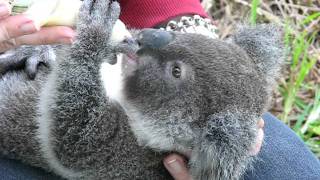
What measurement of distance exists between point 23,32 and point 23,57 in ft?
1.84

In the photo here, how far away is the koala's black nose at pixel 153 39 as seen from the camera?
182 cm

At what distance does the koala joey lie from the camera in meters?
1.83

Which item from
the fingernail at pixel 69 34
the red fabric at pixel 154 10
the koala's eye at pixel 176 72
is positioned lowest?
the red fabric at pixel 154 10

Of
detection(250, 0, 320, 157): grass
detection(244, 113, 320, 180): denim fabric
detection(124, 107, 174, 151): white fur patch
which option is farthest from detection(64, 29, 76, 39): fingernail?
detection(250, 0, 320, 157): grass

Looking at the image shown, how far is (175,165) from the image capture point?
191cm

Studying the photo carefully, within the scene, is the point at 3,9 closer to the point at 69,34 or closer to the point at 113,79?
the point at 69,34

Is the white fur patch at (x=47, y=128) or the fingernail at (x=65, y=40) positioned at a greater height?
the fingernail at (x=65, y=40)

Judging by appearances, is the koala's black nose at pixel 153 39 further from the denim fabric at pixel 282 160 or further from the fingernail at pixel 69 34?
the denim fabric at pixel 282 160

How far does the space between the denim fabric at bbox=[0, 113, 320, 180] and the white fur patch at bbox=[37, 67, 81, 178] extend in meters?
0.13

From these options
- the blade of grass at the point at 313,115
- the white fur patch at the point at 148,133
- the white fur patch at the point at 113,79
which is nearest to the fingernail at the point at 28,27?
the white fur patch at the point at 113,79

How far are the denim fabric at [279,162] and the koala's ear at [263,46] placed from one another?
326 millimetres

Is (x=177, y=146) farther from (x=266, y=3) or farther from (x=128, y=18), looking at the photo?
(x=266, y=3)

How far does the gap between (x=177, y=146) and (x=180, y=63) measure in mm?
271

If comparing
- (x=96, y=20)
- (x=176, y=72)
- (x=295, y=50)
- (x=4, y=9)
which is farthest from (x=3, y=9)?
(x=295, y=50)
